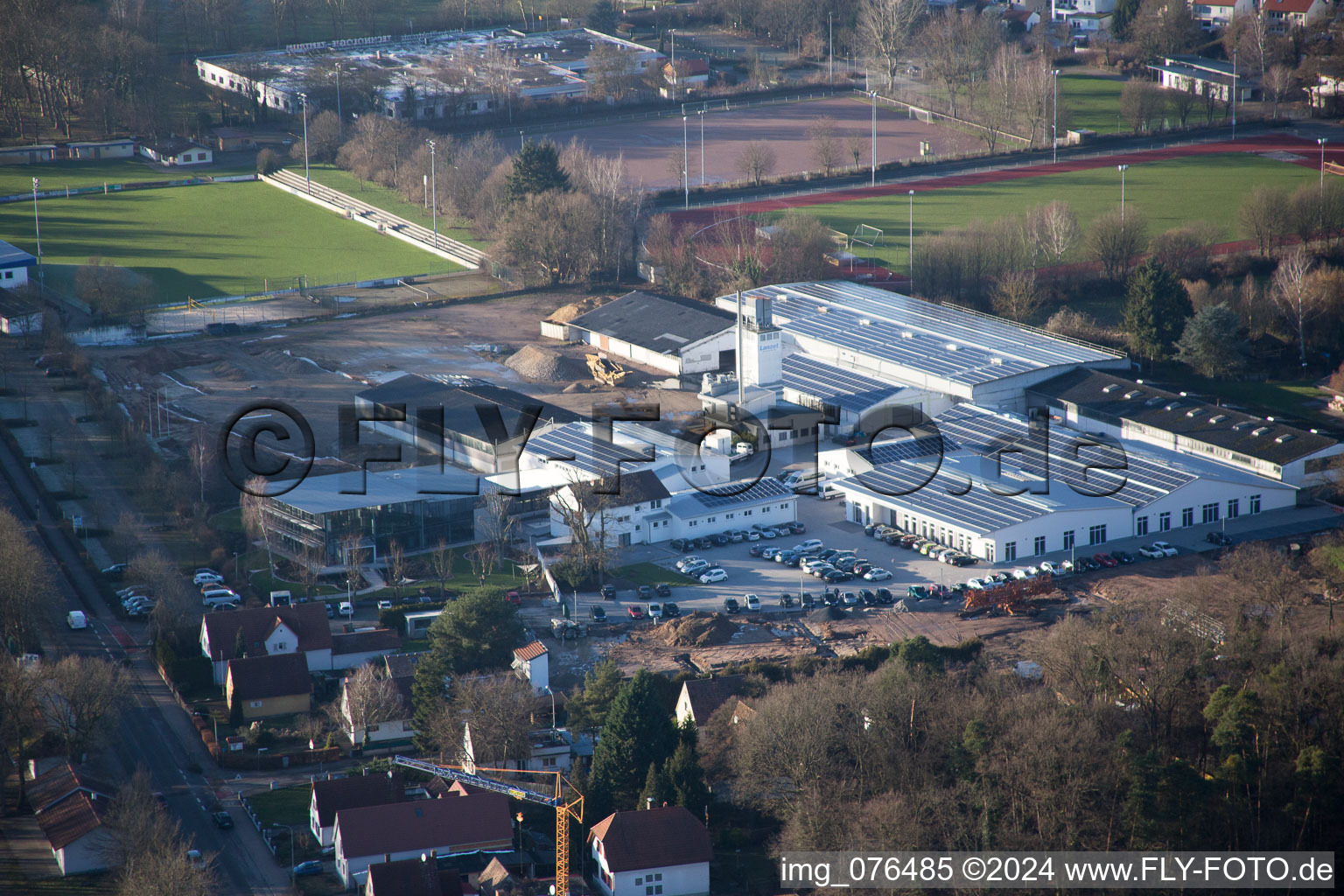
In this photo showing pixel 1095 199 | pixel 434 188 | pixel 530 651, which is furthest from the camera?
pixel 434 188

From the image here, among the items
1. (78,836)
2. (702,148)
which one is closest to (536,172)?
(702,148)

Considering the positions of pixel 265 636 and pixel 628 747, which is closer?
pixel 628 747

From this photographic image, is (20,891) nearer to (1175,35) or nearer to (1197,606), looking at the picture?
(1197,606)

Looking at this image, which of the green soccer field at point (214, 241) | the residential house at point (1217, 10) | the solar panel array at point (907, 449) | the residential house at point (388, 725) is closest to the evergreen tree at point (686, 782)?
the residential house at point (388, 725)

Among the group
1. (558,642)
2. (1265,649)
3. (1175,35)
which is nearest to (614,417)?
(558,642)

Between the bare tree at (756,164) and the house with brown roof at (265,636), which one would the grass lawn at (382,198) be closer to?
the bare tree at (756,164)

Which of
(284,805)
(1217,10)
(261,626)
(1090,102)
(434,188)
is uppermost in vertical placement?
→ (1217,10)

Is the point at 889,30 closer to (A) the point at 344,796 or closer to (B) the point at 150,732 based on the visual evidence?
(B) the point at 150,732
